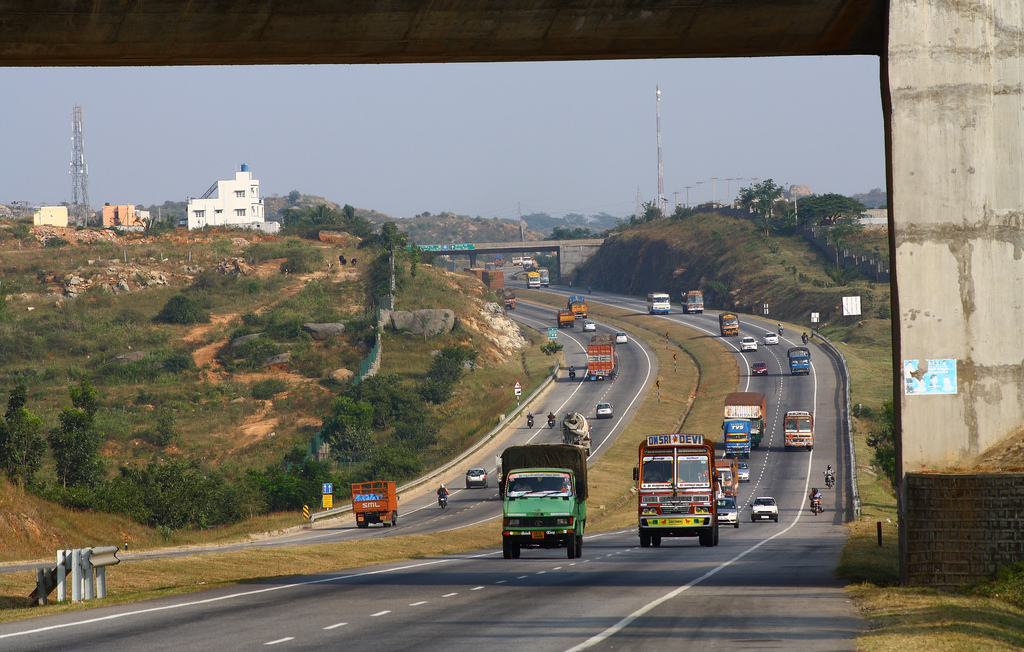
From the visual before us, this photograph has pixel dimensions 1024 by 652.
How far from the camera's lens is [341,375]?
363ft

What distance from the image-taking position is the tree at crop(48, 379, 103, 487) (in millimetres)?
55156

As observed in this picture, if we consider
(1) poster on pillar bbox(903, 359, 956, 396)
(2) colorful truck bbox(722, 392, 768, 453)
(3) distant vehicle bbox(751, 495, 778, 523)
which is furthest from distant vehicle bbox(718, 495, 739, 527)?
(1) poster on pillar bbox(903, 359, 956, 396)

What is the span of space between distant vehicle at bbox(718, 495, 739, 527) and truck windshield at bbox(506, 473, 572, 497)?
25015mm

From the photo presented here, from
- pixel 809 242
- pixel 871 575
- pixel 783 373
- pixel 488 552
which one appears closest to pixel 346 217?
pixel 809 242

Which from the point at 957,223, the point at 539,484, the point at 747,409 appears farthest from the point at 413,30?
the point at 747,409

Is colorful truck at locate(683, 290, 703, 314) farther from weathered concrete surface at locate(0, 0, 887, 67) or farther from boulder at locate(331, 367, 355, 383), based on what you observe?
weathered concrete surface at locate(0, 0, 887, 67)

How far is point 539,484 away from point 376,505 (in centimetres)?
2806

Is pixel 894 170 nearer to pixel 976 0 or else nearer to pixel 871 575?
pixel 976 0

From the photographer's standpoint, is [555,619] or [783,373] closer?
[555,619]

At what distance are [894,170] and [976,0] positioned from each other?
3.73m

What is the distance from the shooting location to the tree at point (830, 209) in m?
187

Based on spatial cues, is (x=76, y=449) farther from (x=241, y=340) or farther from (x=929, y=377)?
(x=241, y=340)

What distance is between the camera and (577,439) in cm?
7094

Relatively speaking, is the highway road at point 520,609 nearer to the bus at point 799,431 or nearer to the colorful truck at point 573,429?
the colorful truck at point 573,429
